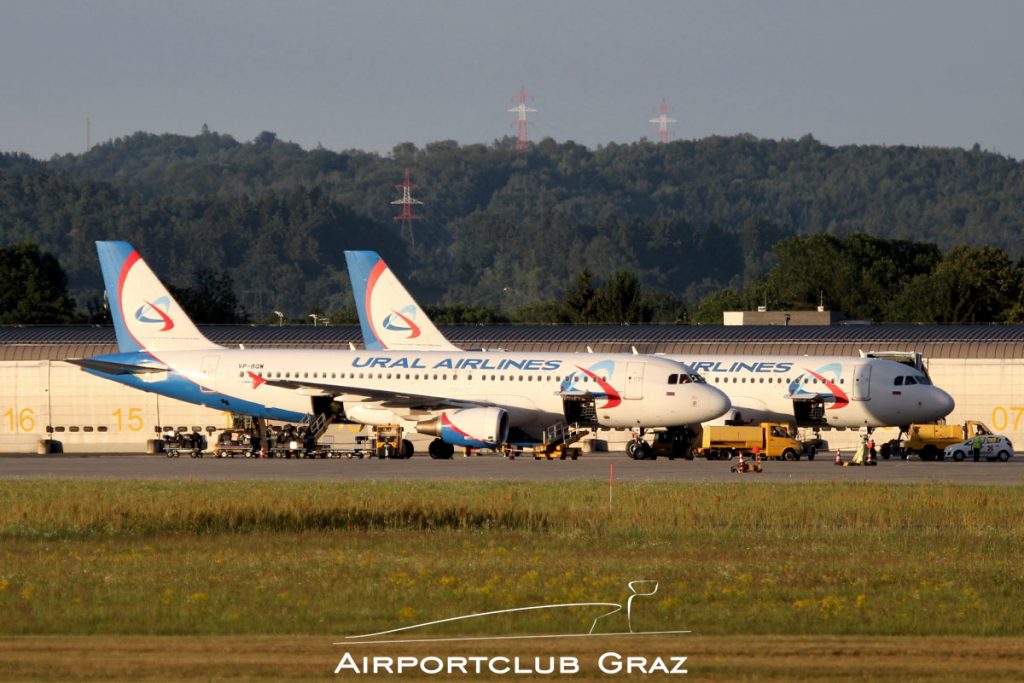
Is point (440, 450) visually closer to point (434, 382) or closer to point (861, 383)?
point (434, 382)

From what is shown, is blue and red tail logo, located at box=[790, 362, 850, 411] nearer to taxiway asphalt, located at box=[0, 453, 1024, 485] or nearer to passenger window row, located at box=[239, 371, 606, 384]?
taxiway asphalt, located at box=[0, 453, 1024, 485]

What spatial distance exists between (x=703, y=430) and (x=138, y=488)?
2634 centimetres

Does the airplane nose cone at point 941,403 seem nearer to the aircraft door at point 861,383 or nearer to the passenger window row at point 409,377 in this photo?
the aircraft door at point 861,383

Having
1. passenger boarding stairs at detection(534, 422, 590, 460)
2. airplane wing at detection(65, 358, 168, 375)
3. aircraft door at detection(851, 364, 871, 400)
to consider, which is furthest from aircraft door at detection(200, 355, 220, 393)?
aircraft door at detection(851, 364, 871, 400)

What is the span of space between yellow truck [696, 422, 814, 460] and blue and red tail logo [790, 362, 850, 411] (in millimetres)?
2812

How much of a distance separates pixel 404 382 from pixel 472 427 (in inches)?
231

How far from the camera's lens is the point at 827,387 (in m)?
65.6

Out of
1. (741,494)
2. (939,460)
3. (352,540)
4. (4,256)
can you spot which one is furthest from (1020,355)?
(4,256)

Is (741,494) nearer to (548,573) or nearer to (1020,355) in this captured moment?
(548,573)

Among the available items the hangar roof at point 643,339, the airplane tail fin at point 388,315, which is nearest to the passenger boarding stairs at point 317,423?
the airplane tail fin at point 388,315

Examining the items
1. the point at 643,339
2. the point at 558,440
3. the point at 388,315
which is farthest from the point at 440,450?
the point at 643,339

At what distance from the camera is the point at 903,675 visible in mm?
18906

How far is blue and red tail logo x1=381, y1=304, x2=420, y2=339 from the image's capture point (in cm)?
7962

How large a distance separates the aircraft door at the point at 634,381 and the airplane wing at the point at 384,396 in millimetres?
6244
